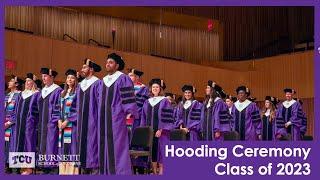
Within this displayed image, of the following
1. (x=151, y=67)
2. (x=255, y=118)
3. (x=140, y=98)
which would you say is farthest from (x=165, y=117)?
(x=151, y=67)

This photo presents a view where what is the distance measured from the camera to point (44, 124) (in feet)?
27.1

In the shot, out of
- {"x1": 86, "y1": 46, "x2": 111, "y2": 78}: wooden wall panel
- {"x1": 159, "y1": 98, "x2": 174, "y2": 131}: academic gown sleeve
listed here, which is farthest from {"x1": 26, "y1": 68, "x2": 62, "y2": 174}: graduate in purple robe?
{"x1": 86, "y1": 46, "x2": 111, "y2": 78}: wooden wall panel

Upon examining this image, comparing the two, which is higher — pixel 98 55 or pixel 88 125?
pixel 98 55

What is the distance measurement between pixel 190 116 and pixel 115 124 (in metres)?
3.92

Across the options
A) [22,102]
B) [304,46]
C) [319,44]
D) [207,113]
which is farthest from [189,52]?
[319,44]

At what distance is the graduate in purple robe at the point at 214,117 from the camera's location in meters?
10.4

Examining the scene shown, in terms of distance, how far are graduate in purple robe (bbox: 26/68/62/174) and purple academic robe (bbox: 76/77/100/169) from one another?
107 cm

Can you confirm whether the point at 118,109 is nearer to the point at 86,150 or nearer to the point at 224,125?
the point at 86,150

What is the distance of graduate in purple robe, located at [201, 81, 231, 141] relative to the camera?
34.2 feet

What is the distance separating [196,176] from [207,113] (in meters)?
6.78

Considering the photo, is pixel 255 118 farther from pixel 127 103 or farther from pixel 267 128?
pixel 127 103

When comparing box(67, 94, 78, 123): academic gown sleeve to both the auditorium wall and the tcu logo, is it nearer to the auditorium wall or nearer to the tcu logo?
the tcu logo

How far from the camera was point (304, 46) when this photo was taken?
62.7ft

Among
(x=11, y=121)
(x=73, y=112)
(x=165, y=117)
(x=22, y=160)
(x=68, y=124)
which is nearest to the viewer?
(x=73, y=112)
